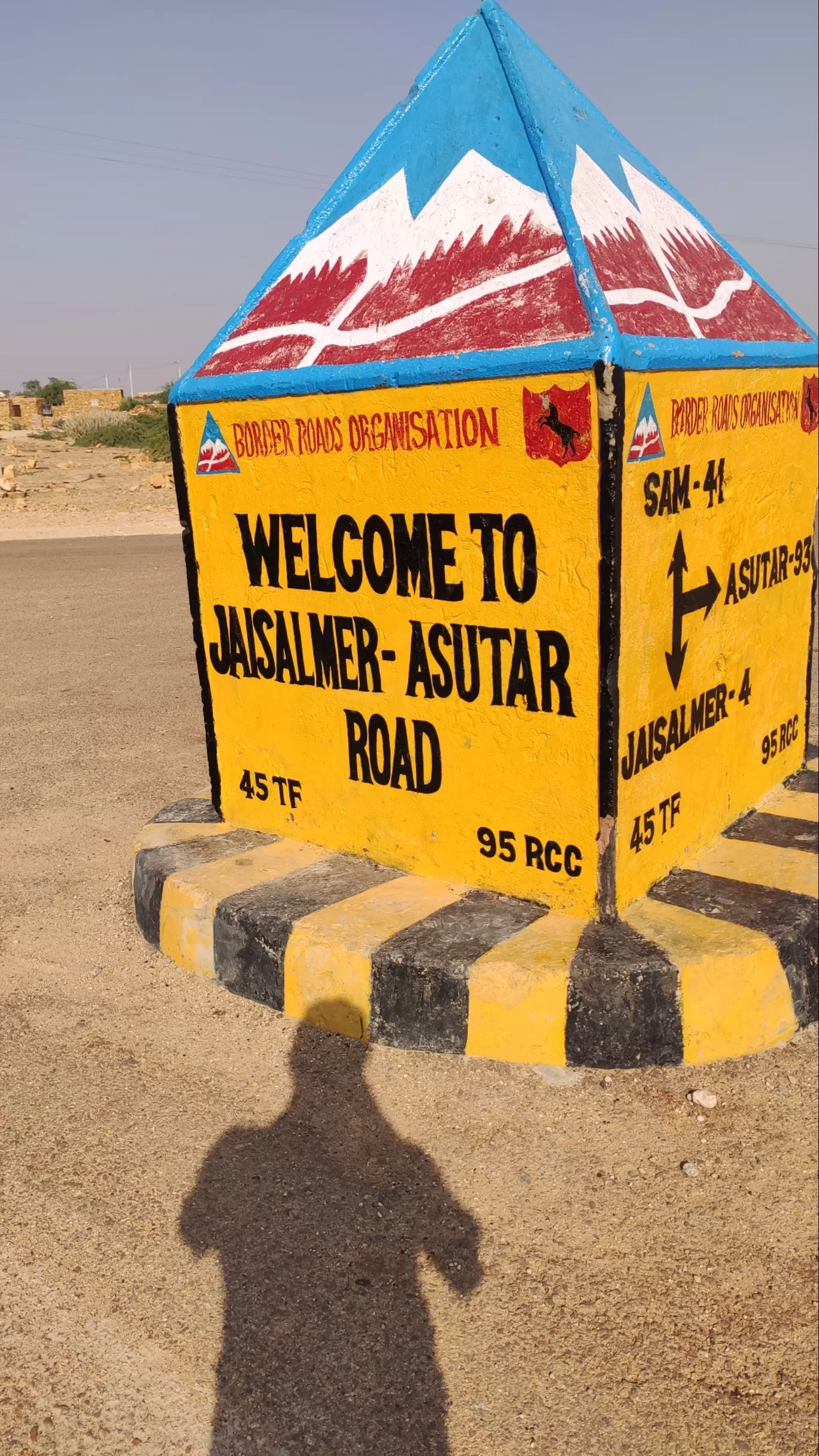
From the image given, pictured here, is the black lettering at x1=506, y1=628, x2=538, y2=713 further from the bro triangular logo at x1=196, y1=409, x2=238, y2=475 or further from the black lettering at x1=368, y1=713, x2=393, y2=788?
the bro triangular logo at x1=196, y1=409, x2=238, y2=475

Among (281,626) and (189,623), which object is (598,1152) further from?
(189,623)

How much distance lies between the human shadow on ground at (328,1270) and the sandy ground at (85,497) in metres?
12.6

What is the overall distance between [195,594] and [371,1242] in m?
1.98

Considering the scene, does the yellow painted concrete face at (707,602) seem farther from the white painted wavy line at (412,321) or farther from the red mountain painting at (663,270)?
the white painted wavy line at (412,321)

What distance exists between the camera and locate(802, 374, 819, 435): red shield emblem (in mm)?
3324

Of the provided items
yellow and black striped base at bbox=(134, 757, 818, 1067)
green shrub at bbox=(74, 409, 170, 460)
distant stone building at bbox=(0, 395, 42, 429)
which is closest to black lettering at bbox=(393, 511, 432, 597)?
yellow and black striped base at bbox=(134, 757, 818, 1067)

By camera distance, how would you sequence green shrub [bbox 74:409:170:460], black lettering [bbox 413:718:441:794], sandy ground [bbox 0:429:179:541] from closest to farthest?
black lettering [bbox 413:718:441:794], sandy ground [bbox 0:429:179:541], green shrub [bbox 74:409:170:460]

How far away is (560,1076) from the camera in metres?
2.45

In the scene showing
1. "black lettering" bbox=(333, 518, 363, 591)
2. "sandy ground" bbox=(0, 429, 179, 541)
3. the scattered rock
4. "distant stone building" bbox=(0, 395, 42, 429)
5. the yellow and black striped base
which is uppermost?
"distant stone building" bbox=(0, 395, 42, 429)

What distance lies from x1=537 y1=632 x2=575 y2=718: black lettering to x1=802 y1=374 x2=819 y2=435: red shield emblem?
141cm

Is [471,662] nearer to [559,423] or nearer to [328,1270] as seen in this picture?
[559,423]

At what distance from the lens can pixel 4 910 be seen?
336cm

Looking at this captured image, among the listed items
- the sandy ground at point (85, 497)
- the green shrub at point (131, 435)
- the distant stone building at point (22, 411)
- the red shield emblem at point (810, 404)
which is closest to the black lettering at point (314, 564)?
the red shield emblem at point (810, 404)

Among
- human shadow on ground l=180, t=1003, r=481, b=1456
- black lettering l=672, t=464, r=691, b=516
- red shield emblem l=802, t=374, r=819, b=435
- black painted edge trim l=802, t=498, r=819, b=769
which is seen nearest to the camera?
human shadow on ground l=180, t=1003, r=481, b=1456
